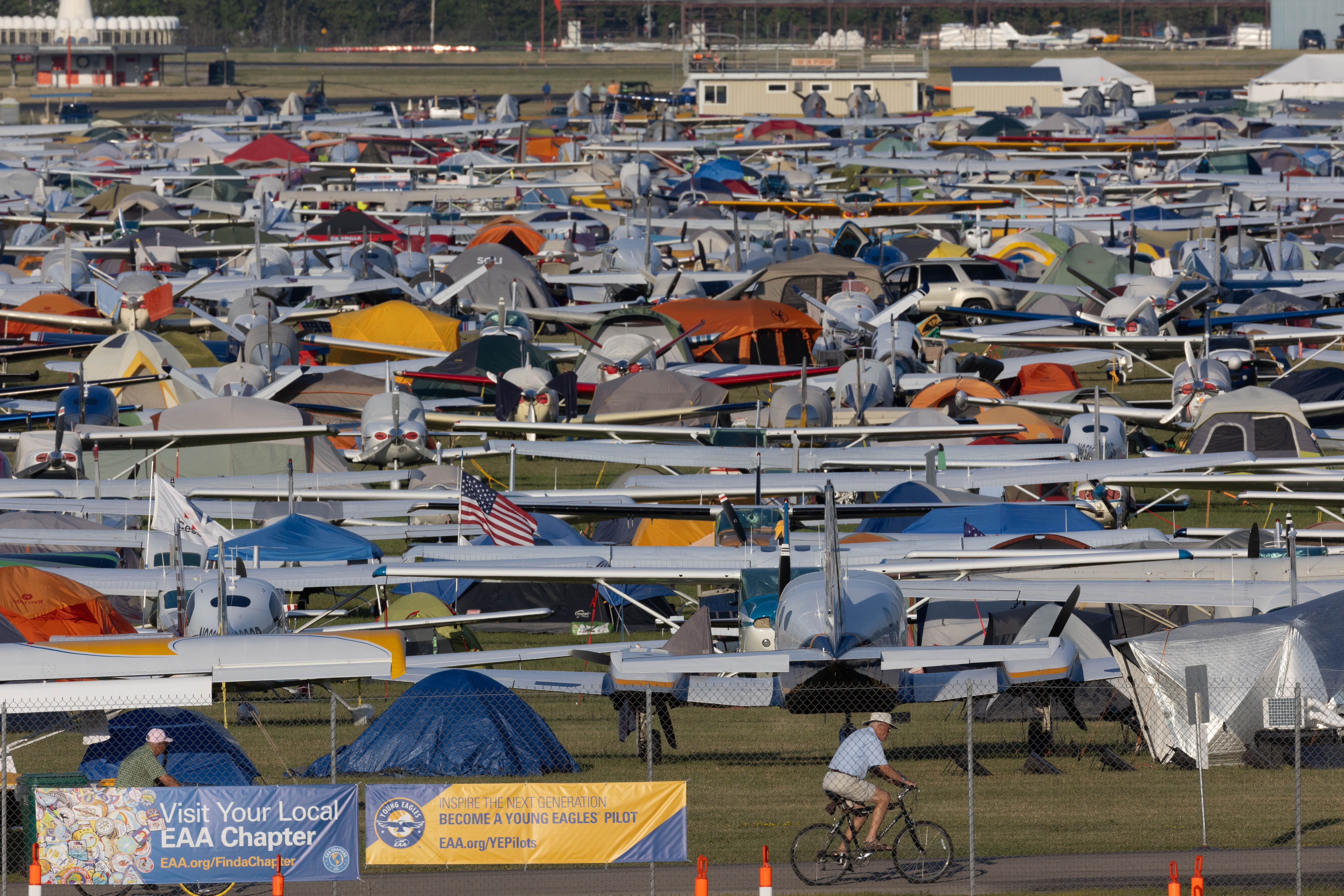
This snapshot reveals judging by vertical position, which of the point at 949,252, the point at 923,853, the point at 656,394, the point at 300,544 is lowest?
the point at 923,853

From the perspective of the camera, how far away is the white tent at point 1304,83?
132 meters

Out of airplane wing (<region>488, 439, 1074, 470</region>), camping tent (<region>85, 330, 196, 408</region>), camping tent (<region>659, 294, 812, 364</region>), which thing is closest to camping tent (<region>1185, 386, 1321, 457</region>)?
airplane wing (<region>488, 439, 1074, 470</region>)

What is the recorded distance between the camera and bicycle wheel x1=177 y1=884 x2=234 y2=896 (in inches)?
571

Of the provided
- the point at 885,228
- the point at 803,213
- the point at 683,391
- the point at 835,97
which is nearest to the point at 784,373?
the point at 683,391

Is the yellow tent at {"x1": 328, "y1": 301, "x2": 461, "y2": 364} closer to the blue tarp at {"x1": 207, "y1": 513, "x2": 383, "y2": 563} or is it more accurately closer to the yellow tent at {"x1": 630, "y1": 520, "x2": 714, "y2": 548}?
the yellow tent at {"x1": 630, "y1": 520, "x2": 714, "y2": 548}

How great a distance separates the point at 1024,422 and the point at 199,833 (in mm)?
26296

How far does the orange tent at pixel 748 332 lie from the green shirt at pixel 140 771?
107ft

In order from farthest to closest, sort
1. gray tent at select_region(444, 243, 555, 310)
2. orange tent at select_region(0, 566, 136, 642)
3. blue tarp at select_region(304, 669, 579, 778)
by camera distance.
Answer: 1. gray tent at select_region(444, 243, 555, 310)
2. orange tent at select_region(0, 566, 136, 642)
3. blue tarp at select_region(304, 669, 579, 778)

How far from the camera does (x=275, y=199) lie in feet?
271

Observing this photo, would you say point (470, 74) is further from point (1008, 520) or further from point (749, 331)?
point (1008, 520)

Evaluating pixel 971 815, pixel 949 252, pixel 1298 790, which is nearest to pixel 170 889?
pixel 971 815

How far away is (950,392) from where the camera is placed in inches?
1591

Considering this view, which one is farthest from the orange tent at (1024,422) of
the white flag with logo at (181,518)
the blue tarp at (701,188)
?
the blue tarp at (701,188)

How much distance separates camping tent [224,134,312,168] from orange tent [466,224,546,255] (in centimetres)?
3528
